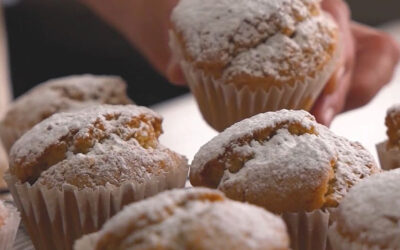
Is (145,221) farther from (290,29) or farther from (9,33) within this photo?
(9,33)

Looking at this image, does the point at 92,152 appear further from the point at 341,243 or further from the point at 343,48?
the point at 343,48

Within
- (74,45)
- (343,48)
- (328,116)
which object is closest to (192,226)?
(328,116)

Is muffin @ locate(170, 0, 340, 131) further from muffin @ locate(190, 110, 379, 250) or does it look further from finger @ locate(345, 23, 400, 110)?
finger @ locate(345, 23, 400, 110)

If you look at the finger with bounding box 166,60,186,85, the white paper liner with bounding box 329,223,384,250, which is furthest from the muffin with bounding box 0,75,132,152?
the white paper liner with bounding box 329,223,384,250

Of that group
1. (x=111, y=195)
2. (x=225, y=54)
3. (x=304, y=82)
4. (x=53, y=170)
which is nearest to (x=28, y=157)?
(x=53, y=170)

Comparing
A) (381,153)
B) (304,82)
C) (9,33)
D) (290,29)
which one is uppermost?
(290,29)
